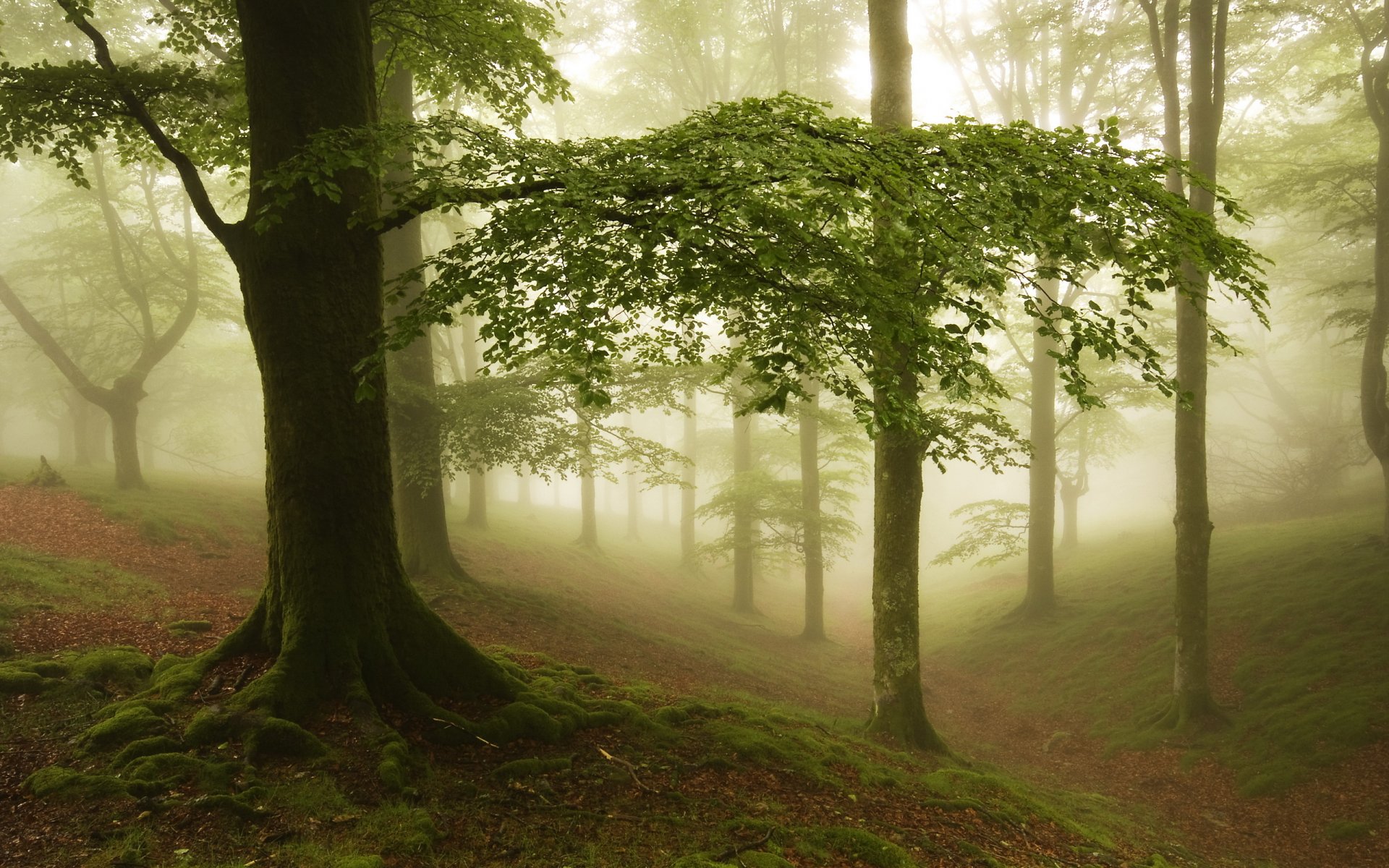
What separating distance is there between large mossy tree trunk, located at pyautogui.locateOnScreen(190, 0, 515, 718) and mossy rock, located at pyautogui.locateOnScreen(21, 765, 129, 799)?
106cm

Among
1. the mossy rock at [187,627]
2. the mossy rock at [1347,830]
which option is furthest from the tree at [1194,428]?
the mossy rock at [187,627]

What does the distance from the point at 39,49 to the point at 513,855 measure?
2328 centimetres

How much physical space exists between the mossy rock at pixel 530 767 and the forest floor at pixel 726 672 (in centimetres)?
58

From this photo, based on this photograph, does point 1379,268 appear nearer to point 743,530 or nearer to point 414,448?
point 743,530

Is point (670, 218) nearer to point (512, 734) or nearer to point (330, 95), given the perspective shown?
point (330, 95)

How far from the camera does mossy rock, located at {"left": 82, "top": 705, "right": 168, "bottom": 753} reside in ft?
16.5

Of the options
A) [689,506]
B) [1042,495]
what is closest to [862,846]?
[1042,495]

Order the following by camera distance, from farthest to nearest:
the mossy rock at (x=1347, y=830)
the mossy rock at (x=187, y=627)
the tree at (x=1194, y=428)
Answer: the tree at (x=1194, y=428) < the mossy rock at (x=187, y=627) < the mossy rock at (x=1347, y=830)

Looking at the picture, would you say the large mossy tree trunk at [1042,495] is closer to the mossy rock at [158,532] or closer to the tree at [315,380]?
the tree at [315,380]

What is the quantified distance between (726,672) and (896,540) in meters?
5.45

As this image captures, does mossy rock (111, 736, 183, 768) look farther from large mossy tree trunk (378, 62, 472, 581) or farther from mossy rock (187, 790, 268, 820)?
large mossy tree trunk (378, 62, 472, 581)

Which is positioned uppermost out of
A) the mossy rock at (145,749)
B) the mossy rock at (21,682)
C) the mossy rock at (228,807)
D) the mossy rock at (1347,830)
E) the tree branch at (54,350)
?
the tree branch at (54,350)

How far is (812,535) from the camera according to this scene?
63.5 feet

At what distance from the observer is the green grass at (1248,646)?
9.86m
